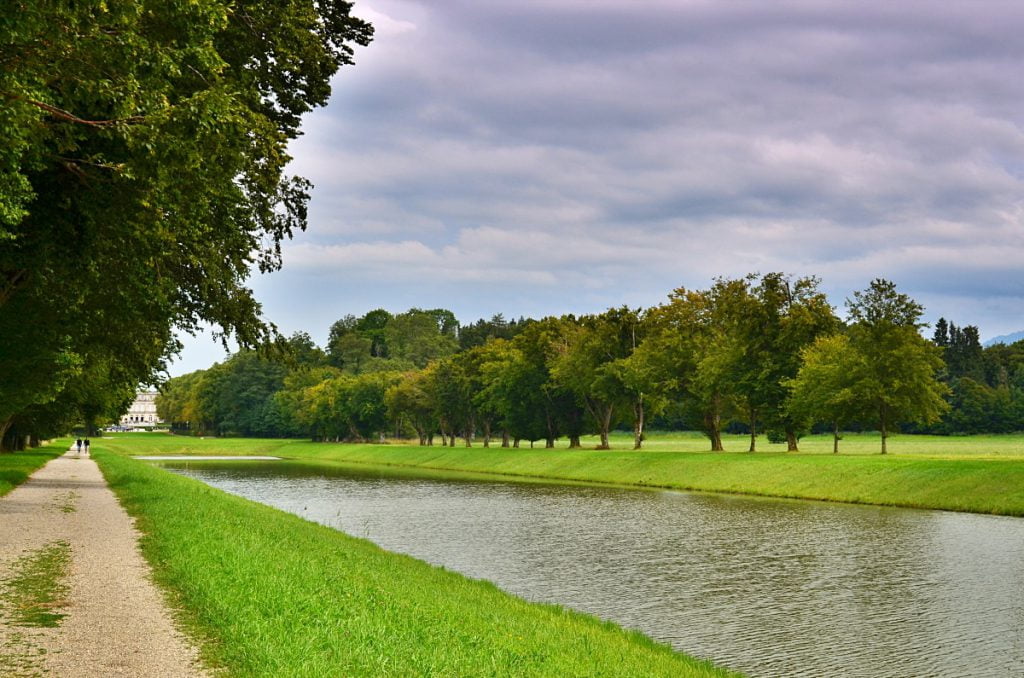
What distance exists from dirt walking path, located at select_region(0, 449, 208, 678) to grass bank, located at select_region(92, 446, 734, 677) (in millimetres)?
521

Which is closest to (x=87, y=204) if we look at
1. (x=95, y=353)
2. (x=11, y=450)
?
(x=95, y=353)

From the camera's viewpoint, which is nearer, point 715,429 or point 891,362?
point 891,362

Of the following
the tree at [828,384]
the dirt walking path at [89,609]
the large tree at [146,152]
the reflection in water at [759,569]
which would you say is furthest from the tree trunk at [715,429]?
the large tree at [146,152]

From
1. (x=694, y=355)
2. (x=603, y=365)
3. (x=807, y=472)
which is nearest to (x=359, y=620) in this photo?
(x=807, y=472)

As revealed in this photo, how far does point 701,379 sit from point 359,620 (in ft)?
212

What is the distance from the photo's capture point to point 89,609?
48.1ft

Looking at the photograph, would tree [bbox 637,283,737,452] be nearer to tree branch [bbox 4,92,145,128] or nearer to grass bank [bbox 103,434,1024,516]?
grass bank [bbox 103,434,1024,516]

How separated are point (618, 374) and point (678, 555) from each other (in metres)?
57.8

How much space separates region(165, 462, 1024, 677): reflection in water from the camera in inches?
727

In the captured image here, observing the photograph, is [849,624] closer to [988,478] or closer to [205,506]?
[205,506]

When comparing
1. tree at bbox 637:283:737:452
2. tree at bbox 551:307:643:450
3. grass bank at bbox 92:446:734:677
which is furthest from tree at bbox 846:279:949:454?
grass bank at bbox 92:446:734:677

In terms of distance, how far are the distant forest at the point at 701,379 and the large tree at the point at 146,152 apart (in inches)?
160

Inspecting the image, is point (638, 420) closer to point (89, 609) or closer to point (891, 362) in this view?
point (891, 362)

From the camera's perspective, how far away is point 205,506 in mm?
33750
